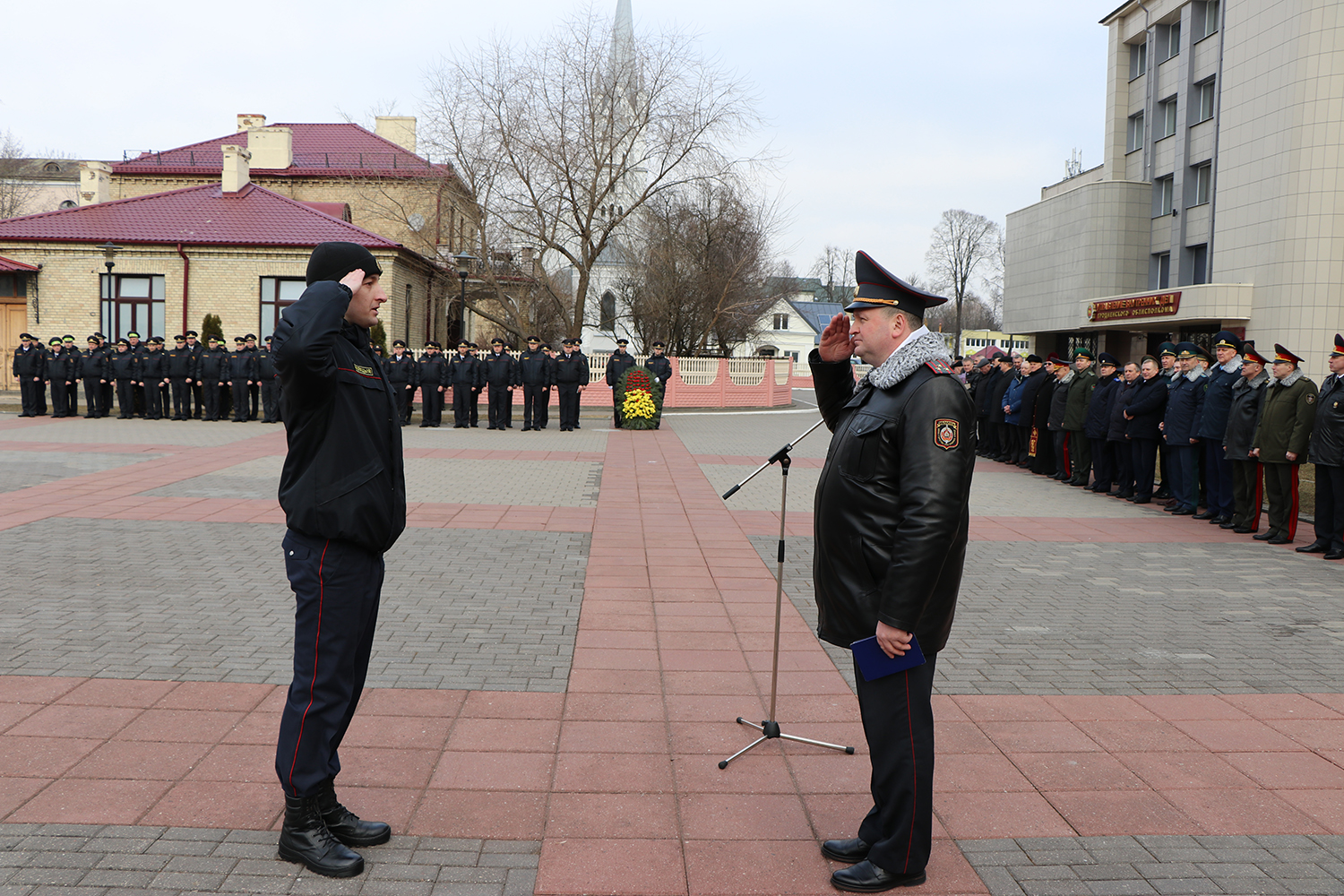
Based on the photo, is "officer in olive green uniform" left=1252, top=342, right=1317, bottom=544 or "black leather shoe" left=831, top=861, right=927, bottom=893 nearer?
"black leather shoe" left=831, top=861, right=927, bottom=893

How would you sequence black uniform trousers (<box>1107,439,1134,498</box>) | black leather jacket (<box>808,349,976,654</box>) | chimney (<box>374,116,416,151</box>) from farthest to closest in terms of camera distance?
chimney (<box>374,116,416,151</box>), black uniform trousers (<box>1107,439,1134,498</box>), black leather jacket (<box>808,349,976,654</box>)

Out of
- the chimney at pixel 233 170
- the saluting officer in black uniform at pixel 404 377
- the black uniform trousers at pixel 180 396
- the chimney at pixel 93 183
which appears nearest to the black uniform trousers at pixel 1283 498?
the saluting officer in black uniform at pixel 404 377

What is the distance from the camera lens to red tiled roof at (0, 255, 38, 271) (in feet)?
92.0

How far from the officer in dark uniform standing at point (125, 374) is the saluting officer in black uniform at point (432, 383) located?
6.35 meters

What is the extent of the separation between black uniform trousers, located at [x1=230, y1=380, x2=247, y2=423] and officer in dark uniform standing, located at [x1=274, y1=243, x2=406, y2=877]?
66.7 feet

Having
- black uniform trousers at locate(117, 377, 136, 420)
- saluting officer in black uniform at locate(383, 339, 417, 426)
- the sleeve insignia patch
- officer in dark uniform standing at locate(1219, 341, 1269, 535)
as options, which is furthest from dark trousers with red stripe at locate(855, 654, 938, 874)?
black uniform trousers at locate(117, 377, 136, 420)

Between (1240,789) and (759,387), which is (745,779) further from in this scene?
(759,387)

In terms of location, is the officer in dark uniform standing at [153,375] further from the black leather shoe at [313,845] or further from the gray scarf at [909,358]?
the gray scarf at [909,358]

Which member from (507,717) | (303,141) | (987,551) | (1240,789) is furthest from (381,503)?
(303,141)

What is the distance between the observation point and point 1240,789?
3.78 meters

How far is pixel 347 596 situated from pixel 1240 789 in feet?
11.5

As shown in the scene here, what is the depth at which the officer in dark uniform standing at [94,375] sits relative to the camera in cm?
2156

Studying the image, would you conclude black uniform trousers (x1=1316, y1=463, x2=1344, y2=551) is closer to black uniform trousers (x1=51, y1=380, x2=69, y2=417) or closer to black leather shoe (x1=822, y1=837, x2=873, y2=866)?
black leather shoe (x1=822, y1=837, x2=873, y2=866)

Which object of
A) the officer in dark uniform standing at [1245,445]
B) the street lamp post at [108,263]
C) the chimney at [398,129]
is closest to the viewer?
the officer in dark uniform standing at [1245,445]
